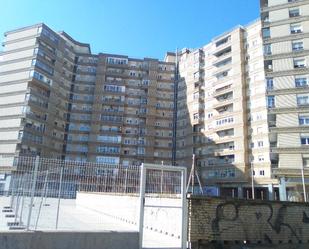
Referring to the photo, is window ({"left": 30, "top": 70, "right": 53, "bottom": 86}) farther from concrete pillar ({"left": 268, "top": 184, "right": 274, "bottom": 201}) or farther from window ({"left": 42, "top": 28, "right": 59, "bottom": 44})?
concrete pillar ({"left": 268, "top": 184, "right": 274, "bottom": 201})

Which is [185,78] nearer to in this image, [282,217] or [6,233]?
[282,217]

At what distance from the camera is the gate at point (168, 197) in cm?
1272

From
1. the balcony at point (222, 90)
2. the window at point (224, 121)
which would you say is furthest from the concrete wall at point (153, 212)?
the balcony at point (222, 90)

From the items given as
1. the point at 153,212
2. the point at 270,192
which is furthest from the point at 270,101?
the point at 153,212

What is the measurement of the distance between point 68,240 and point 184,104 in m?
74.7

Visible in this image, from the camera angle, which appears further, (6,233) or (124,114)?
(124,114)

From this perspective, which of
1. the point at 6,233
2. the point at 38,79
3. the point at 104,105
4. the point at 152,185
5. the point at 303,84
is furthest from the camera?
the point at 104,105

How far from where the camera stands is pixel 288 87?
2056 inches

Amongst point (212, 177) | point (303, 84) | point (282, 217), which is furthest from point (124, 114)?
point (282, 217)

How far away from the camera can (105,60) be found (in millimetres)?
88625

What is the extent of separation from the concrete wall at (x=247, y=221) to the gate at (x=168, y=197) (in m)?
0.48

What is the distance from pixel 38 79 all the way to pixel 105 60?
2011 centimetres

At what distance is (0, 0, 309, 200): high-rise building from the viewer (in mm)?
52562

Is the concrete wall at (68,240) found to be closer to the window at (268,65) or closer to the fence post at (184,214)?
the fence post at (184,214)
